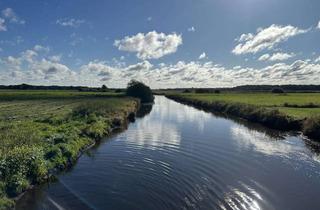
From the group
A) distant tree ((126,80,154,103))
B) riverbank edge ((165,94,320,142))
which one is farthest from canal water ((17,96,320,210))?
distant tree ((126,80,154,103))

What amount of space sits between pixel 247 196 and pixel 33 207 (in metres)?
9.71

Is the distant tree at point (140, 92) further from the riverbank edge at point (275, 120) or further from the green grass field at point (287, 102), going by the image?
the riverbank edge at point (275, 120)

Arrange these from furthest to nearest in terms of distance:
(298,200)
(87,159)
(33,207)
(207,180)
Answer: (87,159) < (207,180) < (298,200) < (33,207)

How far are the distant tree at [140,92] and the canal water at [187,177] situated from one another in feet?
253

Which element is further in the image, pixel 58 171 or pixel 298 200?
pixel 58 171

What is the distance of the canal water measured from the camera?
13.4 m

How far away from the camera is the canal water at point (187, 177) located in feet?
43.8

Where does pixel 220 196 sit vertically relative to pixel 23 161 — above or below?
below

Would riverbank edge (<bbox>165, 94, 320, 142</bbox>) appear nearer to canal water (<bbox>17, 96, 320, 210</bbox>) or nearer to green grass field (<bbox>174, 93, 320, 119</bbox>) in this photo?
green grass field (<bbox>174, 93, 320, 119</bbox>)

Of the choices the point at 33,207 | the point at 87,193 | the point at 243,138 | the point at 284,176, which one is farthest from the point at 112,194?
the point at 243,138

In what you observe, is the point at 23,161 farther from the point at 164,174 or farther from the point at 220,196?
the point at 220,196

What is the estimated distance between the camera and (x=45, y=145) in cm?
1889

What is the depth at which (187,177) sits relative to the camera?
16781 millimetres

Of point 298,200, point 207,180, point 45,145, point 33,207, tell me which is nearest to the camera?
point 33,207
